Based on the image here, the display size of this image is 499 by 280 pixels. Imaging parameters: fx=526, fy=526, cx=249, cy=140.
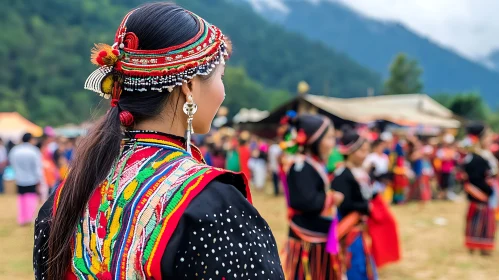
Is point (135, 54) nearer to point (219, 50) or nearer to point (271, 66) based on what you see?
point (219, 50)

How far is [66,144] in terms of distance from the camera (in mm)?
14523

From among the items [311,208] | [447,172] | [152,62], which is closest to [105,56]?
[152,62]

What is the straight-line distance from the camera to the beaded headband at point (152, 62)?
1.26 metres

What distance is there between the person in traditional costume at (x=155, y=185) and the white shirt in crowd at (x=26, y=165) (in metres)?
7.81

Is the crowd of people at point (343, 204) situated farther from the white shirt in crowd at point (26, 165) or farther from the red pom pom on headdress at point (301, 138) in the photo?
the white shirt in crowd at point (26, 165)

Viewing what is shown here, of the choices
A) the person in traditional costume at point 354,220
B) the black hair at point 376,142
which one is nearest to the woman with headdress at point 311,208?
the person in traditional costume at point 354,220

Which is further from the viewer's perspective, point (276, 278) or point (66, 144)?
point (66, 144)

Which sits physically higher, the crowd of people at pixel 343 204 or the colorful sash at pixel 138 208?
the colorful sash at pixel 138 208

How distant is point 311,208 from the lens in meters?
3.80

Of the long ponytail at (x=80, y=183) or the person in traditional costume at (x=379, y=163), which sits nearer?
the long ponytail at (x=80, y=183)

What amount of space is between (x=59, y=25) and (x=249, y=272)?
6183 cm

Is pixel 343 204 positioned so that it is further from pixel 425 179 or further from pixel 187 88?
pixel 425 179

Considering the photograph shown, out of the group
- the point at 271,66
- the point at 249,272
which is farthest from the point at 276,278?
the point at 271,66

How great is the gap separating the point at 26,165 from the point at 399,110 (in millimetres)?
20419
